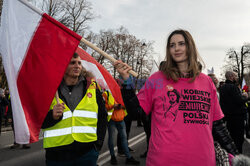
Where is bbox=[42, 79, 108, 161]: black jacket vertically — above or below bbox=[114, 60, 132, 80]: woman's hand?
below

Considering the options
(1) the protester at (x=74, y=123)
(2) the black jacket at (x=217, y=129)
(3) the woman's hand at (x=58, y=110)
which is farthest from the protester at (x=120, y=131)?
(2) the black jacket at (x=217, y=129)

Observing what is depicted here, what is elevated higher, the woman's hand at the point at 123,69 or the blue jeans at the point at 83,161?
the woman's hand at the point at 123,69

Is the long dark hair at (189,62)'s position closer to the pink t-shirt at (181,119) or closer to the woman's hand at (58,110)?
the pink t-shirt at (181,119)

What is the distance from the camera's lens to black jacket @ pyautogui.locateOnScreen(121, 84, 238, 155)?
2.12 metres

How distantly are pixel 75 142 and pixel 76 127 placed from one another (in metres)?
0.15

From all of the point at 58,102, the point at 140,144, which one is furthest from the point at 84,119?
the point at 140,144

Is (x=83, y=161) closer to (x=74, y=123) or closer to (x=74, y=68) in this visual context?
(x=74, y=123)

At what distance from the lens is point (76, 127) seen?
2.43 m

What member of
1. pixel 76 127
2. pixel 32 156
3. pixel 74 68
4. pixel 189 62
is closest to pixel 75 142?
pixel 76 127

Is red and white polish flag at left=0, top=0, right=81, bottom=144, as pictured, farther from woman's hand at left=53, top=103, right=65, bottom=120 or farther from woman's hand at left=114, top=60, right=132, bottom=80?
woman's hand at left=114, top=60, right=132, bottom=80

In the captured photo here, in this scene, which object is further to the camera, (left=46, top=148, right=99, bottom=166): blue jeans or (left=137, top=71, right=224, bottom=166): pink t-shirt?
(left=46, top=148, right=99, bottom=166): blue jeans

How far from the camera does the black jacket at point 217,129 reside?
212 cm

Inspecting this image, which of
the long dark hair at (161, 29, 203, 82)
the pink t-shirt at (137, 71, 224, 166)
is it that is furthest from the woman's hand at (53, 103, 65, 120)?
the long dark hair at (161, 29, 203, 82)

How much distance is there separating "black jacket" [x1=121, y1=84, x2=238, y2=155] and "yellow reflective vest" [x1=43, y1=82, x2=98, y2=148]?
22.0 inches
